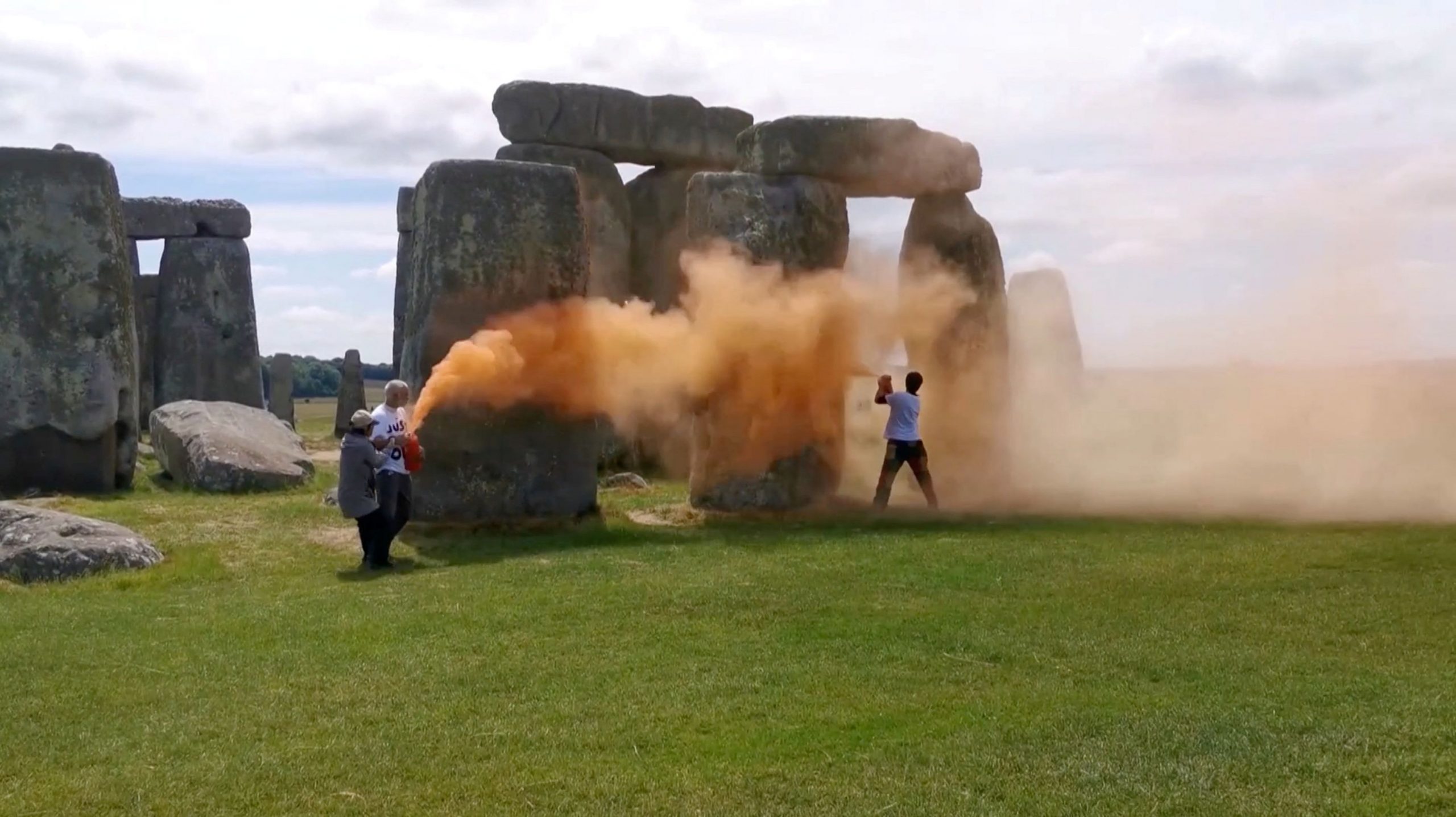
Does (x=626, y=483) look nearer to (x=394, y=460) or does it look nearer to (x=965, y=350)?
(x=965, y=350)

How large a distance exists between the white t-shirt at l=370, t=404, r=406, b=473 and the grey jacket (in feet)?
0.67

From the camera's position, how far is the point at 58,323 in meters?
19.6

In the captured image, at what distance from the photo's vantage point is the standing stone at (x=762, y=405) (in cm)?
1661

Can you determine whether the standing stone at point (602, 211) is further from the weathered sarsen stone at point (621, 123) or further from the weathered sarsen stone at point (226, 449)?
the weathered sarsen stone at point (226, 449)

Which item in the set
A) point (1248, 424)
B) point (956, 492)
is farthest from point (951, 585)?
point (1248, 424)

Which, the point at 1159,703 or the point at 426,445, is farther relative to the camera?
the point at 426,445

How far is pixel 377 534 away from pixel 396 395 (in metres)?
1.42

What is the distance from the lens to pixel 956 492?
61.1 ft

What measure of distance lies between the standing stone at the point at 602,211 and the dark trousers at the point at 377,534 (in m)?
9.88

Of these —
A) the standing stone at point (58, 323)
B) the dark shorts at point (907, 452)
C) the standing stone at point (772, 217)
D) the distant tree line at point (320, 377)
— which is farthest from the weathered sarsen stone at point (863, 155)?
the distant tree line at point (320, 377)

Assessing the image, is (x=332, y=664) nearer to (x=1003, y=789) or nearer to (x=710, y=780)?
(x=710, y=780)

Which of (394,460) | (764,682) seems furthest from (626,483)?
(764,682)

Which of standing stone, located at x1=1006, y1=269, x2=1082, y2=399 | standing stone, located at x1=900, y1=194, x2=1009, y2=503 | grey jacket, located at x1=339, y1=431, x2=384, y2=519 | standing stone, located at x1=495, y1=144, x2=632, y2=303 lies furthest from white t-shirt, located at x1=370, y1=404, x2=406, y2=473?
standing stone, located at x1=1006, y1=269, x2=1082, y2=399

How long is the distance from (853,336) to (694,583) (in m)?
6.61
